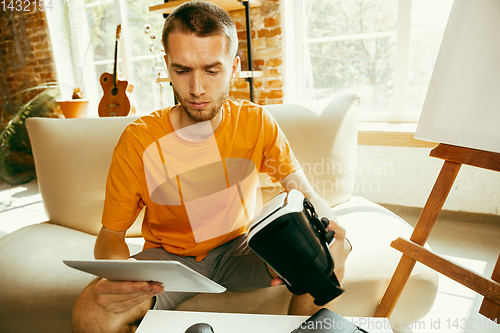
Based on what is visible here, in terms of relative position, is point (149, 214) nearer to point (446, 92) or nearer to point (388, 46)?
point (446, 92)

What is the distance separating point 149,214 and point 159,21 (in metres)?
2.85

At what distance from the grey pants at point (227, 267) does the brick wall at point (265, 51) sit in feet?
5.68

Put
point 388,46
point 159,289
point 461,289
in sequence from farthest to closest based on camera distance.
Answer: point 388,46, point 461,289, point 159,289

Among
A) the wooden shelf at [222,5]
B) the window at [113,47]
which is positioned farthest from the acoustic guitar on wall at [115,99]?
the window at [113,47]

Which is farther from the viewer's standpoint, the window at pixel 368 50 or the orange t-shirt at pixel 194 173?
the window at pixel 368 50

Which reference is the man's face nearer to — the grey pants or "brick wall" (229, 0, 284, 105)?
the grey pants

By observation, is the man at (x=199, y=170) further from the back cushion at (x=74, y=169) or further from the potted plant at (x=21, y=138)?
the potted plant at (x=21, y=138)

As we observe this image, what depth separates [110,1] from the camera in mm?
3502

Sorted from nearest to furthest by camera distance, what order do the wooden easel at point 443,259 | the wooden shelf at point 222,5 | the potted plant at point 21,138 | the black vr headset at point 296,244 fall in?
the black vr headset at point 296,244, the wooden easel at point 443,259, the wooden shelf at point 222,5, the potted plant at point 21,138

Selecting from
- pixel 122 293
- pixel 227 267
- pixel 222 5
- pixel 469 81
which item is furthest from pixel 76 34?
pixel 469 81

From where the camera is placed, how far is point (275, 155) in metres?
1.10

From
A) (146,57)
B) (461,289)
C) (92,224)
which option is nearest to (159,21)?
(146,57)

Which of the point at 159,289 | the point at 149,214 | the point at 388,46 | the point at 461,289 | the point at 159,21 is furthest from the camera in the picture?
the point at 159,21

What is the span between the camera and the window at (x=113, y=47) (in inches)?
134
